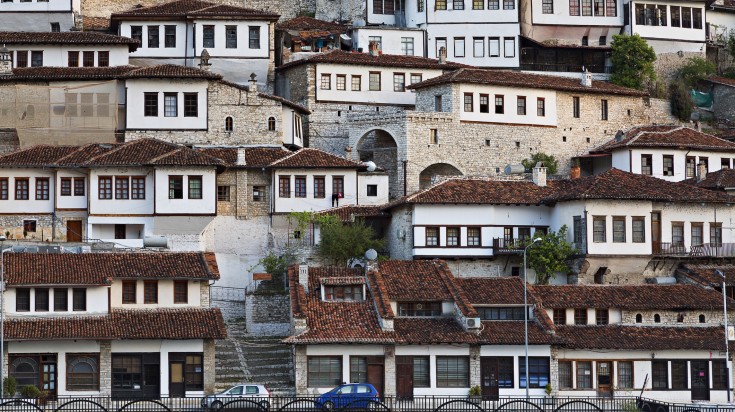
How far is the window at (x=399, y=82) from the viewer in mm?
89688

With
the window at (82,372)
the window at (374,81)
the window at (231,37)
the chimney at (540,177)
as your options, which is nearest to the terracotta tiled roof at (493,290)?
Result: the chimney at (540,177)

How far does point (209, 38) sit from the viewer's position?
90250mm

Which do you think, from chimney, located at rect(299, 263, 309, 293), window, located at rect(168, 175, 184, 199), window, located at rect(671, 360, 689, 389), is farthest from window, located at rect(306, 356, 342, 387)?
Answer: window, located at rect(168, 175, 184, 199)

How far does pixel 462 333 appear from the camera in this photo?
65000 millimetres

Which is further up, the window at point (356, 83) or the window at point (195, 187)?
the window at point (356, 83)

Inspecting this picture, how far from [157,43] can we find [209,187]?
18194mm

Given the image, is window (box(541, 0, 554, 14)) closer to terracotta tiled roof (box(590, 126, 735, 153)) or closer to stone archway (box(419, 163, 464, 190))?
terracotta tiled roof (box(590, 126, 735, 153))

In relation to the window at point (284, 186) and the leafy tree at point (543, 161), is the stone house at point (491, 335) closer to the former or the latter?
the window at point (284, 186)

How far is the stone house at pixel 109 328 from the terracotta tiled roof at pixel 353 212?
40.2ft

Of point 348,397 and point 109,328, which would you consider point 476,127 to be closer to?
point 109,328

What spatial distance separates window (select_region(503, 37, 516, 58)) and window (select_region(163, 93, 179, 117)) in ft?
78.9

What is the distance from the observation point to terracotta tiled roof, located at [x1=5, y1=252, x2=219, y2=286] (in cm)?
6331

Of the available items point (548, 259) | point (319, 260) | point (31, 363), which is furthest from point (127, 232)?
point (548, 259)

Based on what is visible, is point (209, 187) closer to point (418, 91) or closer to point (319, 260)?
point (319, 260)
